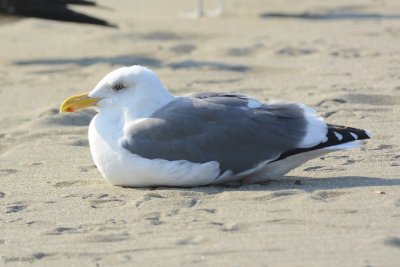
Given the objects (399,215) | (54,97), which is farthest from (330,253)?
(54,97)

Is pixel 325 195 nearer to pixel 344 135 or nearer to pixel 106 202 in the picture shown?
pixel 344 135

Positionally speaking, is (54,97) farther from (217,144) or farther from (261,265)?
(261,265)

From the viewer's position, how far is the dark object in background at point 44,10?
1259 centimetres

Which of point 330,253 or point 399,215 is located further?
point 399,215

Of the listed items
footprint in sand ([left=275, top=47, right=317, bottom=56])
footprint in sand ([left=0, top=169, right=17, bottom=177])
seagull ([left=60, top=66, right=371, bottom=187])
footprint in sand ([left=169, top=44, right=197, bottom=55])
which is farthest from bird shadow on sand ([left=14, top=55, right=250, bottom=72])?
seagull ([left=60, top=66, right=371, bottom=187])

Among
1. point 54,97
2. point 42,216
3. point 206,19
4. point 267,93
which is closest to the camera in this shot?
point 42,216

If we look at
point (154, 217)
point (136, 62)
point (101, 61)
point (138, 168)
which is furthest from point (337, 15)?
point (154, 217)

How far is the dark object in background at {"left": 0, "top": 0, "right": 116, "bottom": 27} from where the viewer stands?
41.3 ft

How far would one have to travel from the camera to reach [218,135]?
5.85 m

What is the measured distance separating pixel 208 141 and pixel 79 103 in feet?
2.69

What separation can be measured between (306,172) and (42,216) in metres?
1.59

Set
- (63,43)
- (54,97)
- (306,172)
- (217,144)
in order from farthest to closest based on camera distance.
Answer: (63,43)
(54,97)
(306,172)
(217,144)

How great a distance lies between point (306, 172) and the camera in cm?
622

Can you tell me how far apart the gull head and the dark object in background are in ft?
21.8
